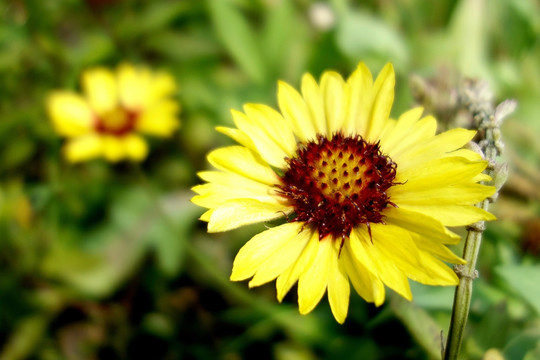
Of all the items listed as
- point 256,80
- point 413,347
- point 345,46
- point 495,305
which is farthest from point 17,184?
point 495,305

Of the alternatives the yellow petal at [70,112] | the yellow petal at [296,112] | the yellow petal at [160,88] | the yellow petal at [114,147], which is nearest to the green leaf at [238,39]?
the yellow petal at [160,88]

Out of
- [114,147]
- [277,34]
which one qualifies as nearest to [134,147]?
[114,147]

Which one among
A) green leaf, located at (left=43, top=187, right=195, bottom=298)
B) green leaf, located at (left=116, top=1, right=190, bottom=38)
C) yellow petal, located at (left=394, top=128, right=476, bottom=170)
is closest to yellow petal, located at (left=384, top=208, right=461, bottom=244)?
yellow petal, located at (left=394, top=128, right=476, bottom=170)

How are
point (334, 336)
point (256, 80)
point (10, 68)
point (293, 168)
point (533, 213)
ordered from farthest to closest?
point (10, 68) → point (256, 80) → point (533, 213) → point (334, 336) → point (293, 168)

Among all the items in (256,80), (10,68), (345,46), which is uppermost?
(345,46)

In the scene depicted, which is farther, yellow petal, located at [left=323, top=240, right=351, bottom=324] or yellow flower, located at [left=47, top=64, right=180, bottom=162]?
yellow flower, located at [left=47, top=64, right=180, bottom=162]

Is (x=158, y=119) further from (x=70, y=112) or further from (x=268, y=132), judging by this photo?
(x=268, y=132)

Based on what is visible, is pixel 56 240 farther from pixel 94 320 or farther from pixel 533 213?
pixel 533 213

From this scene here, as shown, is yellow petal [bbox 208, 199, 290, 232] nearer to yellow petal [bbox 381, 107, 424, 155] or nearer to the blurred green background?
yellow petal [bbox 381, 107, 424, 155]
